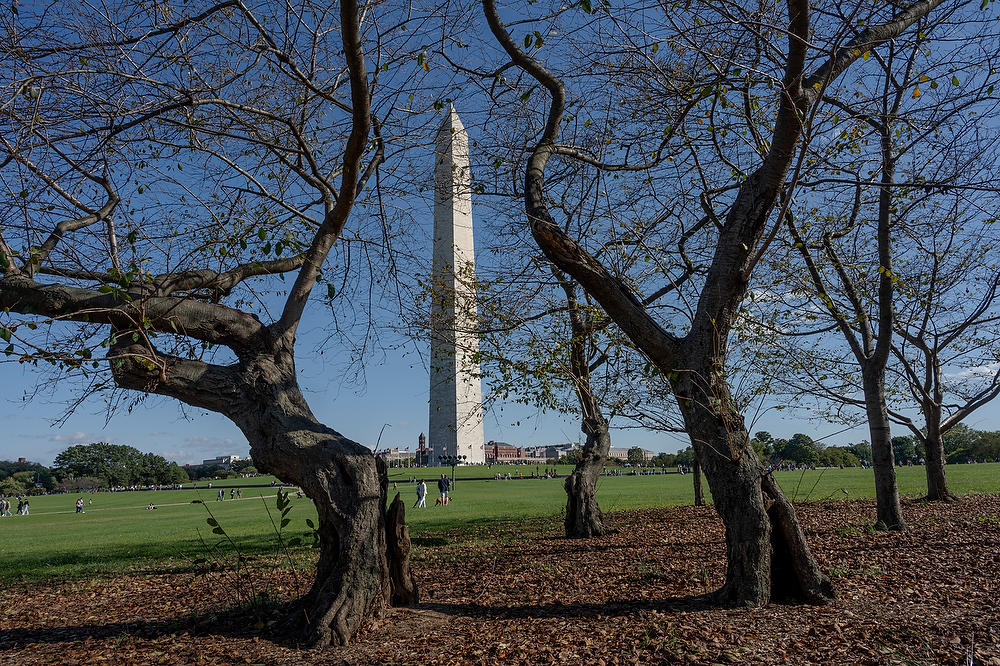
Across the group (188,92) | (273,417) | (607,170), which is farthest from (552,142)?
(273,417)

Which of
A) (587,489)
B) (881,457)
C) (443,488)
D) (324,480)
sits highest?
(324,480)

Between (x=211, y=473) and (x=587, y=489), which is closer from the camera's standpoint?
(x=587, y=489)

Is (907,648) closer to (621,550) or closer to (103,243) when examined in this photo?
(621,550)

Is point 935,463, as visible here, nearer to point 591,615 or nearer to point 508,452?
point 591,615

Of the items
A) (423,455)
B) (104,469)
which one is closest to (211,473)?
(104,469)

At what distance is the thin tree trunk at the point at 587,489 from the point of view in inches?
459

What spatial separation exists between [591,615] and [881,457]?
7444 millimetres

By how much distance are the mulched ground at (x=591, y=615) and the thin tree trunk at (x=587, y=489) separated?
6.72 feet

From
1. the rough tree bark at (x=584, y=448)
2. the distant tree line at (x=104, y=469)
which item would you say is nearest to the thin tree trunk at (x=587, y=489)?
the rough tree bark at (x=584, y=448)

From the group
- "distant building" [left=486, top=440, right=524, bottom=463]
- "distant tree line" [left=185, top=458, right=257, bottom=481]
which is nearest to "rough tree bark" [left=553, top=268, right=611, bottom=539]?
"distant tree line" [left=185, top=458, right=257, bottom=481]

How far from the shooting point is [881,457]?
10414mm

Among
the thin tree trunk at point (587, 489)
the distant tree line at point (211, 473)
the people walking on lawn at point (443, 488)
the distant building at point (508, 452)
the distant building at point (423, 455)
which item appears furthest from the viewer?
the distant building at point (508, 452)

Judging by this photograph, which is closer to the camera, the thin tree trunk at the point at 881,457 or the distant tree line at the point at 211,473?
the thin tree trunk at the point at 881,457

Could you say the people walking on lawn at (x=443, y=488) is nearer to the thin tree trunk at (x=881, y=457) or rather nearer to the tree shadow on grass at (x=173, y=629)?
the thin tree trunk at (x=881, y=457)
